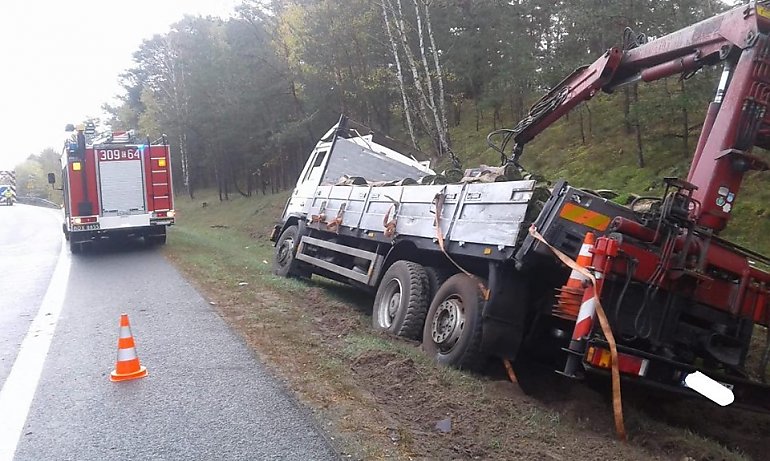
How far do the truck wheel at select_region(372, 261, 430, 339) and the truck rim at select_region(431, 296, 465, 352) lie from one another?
53 cm

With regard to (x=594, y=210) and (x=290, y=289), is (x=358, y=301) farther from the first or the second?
(x=594, y=210)

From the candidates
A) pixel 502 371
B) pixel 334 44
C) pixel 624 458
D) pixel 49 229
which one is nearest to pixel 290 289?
pixel 502 371

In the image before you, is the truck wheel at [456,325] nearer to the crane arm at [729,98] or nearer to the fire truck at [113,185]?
the crane arm at [729,98]

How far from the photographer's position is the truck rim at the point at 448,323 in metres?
6.38

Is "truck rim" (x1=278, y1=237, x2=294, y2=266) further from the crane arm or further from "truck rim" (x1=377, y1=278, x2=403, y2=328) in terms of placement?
the crane arm

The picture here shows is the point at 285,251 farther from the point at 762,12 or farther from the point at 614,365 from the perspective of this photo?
the point at 762,12

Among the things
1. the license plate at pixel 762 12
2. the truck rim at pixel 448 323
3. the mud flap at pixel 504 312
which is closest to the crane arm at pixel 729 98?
the license plate at pixel 762 12

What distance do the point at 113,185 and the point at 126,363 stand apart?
1162 centimetres

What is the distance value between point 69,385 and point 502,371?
3.90 metres

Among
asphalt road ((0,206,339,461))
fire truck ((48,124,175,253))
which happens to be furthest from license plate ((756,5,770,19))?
fire truck ((48,124,175,253))

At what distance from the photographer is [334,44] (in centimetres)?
2505

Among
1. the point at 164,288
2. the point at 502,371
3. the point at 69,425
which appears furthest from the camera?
the point at 164,288

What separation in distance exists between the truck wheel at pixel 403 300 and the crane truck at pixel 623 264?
0.02 m

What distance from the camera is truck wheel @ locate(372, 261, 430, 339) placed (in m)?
7.31
